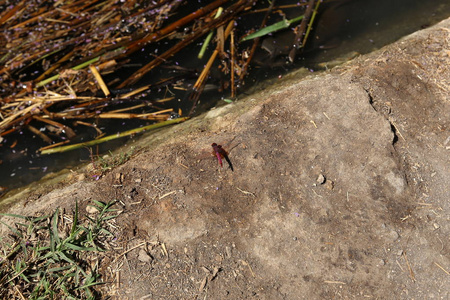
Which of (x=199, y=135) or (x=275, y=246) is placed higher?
(x=199, y=135)

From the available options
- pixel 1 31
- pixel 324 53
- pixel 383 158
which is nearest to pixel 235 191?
pixel 383 158

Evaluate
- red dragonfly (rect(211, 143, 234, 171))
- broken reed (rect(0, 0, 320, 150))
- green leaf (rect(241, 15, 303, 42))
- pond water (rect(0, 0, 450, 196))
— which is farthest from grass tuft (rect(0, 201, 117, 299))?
green leaf (rect(241, 15, 303, 42))

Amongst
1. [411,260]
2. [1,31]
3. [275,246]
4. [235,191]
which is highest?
[1,31]

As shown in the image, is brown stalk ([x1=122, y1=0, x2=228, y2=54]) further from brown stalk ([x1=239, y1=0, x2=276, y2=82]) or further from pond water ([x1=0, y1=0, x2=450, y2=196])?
brown stalk ([x1=239, y1=0, x2=276, y2=82])

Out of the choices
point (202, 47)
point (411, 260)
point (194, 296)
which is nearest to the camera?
point (194, 296)

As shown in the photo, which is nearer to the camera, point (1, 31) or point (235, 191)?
point (235, 191)

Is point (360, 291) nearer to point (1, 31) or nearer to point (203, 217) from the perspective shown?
point (203, 217)

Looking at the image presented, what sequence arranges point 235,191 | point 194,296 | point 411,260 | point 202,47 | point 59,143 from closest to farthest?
point 194,296
point 411,260
point 235,191
point 59,143
point 202,47

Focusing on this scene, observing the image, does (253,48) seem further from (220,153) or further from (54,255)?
(54,255)
